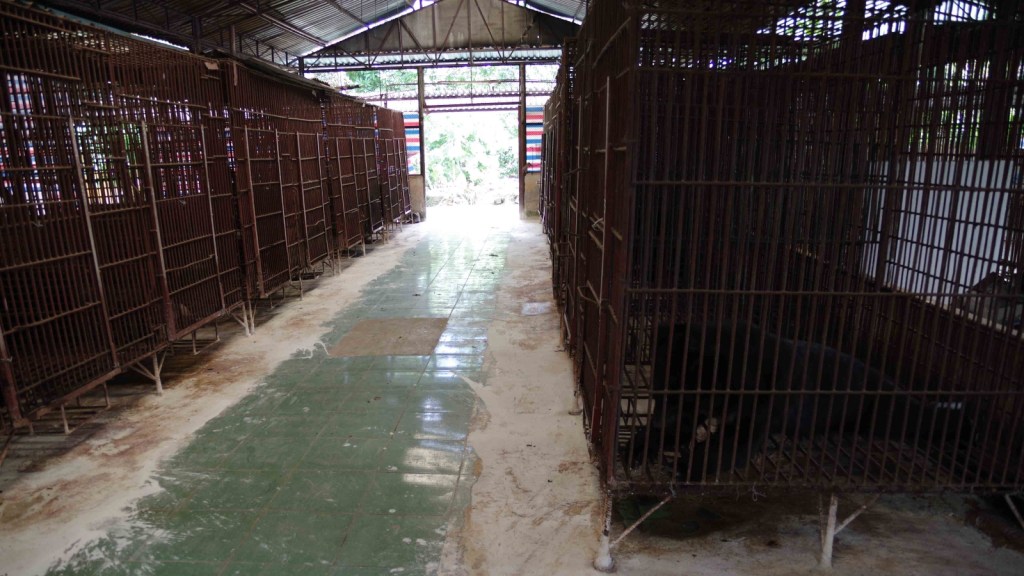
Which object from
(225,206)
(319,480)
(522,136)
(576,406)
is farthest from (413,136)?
(319,480)

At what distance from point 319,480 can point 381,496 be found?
501 mm

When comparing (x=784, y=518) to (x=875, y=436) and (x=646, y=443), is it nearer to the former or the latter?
(x=875, y=436)

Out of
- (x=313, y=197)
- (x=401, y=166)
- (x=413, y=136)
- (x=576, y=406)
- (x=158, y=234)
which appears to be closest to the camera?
(x=576, y=406)

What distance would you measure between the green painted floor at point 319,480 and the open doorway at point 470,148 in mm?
21682

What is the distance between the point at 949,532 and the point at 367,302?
277 inches

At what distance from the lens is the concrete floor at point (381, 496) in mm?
3197

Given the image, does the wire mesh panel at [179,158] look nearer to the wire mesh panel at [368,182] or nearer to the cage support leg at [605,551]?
the cage support leg at [605,551]

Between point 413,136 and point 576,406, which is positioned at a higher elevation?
point 413,136

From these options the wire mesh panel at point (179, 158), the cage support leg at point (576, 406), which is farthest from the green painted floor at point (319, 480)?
the wire mesh panel at point (179, 158)

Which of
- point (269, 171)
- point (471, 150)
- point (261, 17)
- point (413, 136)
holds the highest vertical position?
point (261, 17)

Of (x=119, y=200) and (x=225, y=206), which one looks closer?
(x=119, y=200)

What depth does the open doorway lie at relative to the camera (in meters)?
27.2

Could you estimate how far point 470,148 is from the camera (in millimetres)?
27344

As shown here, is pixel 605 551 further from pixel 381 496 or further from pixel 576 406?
pixel 576 406
